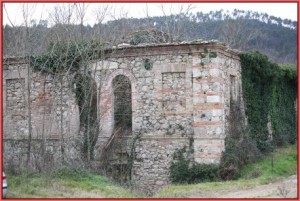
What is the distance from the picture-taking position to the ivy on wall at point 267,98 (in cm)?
1853

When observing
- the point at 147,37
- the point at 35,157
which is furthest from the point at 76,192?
the point at 147,37

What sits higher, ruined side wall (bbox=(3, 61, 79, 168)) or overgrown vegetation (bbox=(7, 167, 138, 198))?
ruined side wall (bbox=(3, 61, 79, 168))

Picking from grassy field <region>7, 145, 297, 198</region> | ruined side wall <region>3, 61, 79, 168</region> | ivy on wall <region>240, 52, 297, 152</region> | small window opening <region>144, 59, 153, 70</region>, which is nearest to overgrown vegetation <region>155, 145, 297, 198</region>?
grassy field <region>7, 145, 297, 198</region>

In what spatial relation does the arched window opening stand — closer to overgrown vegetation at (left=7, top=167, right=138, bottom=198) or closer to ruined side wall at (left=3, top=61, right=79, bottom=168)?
ruined side wall at (left=3, top=61, right=79, bottom=168)

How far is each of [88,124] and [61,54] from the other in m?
2.58

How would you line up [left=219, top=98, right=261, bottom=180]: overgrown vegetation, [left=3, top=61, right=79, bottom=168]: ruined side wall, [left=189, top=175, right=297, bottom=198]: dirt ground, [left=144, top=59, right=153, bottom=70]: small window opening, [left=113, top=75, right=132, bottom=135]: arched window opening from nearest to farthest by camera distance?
[left=189, top=175, right=297, bottom=198]: dirt ground → [left=219, top=98, right=261, bottom=180]: overgrown vegetation → [left=144, top=59, right=153, bottom=70]: small window opening → [left=3, top=61, right=79, bottom=168]: ruined side wall → [left=113, top=75, right=132, bottom=135]: arched window opening

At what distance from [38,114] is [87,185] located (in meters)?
5.34

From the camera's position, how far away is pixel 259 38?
55.4 meters

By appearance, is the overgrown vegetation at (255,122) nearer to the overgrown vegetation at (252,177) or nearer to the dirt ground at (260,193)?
the overgrown vegetation at (252,177)

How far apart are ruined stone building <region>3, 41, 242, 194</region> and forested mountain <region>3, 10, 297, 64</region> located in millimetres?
1133

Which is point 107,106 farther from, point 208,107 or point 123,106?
point 208,107

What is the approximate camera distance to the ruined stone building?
15938 mm

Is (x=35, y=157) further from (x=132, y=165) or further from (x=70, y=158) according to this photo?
(x=132, y=165)

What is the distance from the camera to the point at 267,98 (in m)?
19.8
